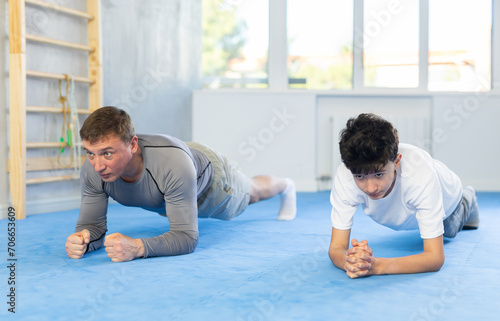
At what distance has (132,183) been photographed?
2082 millimetres

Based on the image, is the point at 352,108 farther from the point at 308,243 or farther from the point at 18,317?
the point at 18,317

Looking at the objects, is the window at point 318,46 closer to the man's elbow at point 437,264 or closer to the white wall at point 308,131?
the white wall at point 308,131

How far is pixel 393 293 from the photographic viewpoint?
1.57 metres

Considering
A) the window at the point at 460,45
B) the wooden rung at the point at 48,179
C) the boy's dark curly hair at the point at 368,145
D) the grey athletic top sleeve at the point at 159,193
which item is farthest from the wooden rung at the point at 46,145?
the window at the point at 460,45

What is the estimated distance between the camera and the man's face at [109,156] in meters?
1.85

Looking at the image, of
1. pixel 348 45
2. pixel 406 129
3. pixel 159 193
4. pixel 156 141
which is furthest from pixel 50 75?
pixel 406 129

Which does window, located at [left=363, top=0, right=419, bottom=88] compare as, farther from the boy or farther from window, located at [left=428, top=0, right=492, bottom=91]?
the boy

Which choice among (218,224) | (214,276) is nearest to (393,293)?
(214,276)

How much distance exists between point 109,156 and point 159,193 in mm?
303

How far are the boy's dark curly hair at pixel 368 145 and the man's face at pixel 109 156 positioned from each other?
801 millimetres

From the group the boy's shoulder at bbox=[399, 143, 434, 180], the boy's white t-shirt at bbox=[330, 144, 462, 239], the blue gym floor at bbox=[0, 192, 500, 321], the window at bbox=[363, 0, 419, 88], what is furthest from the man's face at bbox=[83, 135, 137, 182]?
the window at bbox=[363, 0, 419, 88]

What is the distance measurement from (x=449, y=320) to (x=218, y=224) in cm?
177

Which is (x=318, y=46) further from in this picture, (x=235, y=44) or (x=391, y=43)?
(x=235, y=44)

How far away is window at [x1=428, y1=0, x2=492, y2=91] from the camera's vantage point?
5203 millimetres
